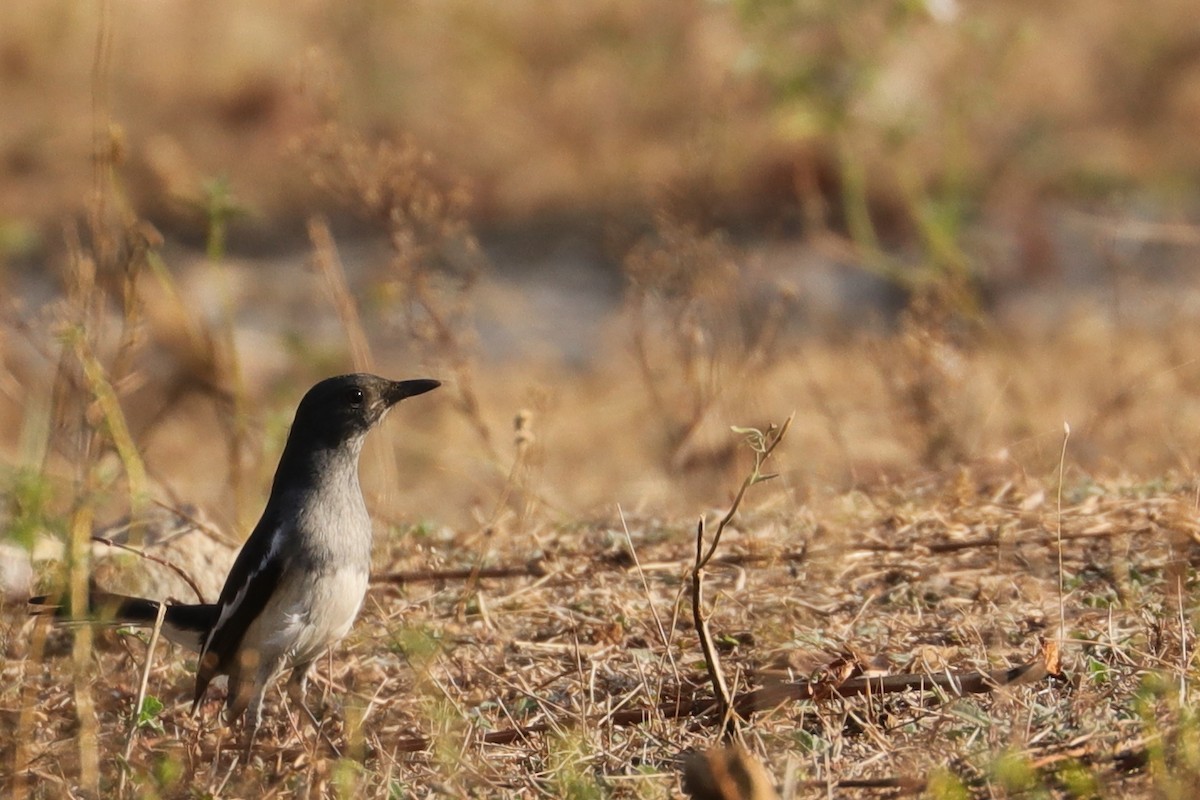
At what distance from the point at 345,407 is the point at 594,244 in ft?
25.7

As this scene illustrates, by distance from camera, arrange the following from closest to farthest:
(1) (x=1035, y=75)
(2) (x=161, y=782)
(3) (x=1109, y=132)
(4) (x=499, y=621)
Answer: (2) (x=161, y=782) → (4) (x=499, y=621) → (3) (x=1109, y=132) → (1) (x=1035, y=75)

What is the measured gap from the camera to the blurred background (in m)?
5.84

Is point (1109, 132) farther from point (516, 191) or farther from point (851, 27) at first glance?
point (851, 27)

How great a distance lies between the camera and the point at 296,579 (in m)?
4.23

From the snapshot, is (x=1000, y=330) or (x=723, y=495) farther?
(x=1000, y=330)

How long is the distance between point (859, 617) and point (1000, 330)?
19.3 ft

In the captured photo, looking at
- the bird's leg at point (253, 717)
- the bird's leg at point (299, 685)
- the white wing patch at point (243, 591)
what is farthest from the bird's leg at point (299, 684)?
the white wing patch at point (243, 591)

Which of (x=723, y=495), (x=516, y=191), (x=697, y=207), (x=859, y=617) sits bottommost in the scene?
(x=516, y=191)

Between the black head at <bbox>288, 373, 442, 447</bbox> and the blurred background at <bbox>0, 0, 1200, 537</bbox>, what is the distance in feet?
1.33

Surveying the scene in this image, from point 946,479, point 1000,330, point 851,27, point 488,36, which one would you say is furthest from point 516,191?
point 946,479

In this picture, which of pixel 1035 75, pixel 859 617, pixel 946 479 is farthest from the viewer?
pixel 1035 75

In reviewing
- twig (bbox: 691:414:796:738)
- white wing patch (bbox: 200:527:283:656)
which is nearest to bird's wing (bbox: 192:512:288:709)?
white wing patch (bbox: 200:527:283:656)

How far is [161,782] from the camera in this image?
3.33m

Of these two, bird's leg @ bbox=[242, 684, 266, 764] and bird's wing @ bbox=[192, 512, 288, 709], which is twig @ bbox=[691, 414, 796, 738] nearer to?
bird's leg @ bbox=[242, 684, 266, 764]
